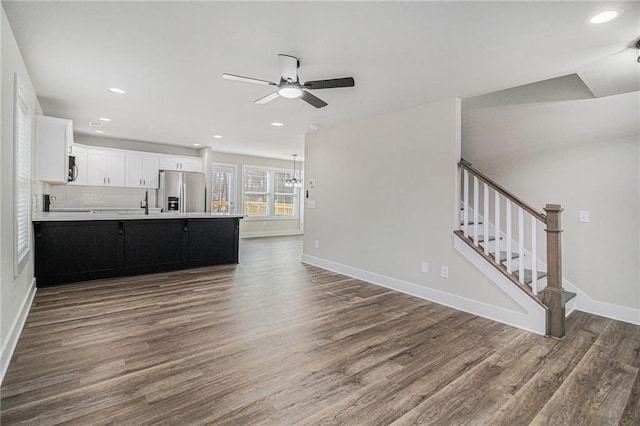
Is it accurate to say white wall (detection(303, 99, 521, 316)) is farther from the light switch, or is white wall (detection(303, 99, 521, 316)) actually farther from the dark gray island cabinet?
the dark gray island cabinet

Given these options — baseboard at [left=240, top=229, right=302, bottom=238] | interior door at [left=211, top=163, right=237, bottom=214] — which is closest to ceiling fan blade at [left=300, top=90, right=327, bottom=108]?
interior door at [left=211, top=163, right=237, bottom=214]

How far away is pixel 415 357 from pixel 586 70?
2948mm

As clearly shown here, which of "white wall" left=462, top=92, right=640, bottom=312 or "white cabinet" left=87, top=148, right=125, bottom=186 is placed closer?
"white wall" left=462, top=92, right=640, bottom=312

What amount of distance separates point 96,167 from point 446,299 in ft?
22.1

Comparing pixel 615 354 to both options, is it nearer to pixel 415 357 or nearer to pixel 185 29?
pixel 415 357

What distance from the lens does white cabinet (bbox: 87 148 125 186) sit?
6.36m

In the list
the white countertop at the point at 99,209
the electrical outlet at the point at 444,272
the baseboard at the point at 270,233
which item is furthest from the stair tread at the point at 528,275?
the baseboard at the point at 270,233

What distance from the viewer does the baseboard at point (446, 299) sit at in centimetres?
311

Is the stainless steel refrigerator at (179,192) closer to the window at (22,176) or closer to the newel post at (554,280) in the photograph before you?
the window at (22,176)

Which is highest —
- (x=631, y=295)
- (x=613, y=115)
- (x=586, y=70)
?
(x=586, y=70)

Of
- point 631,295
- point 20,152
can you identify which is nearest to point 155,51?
point 20,152

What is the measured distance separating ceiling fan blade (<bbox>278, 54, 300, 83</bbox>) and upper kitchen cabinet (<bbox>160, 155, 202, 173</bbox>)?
5.44m

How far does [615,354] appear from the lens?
257 centimetres

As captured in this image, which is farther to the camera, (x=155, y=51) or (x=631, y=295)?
(x=631, y=295)
